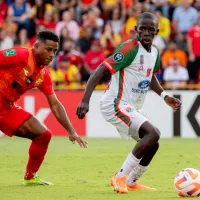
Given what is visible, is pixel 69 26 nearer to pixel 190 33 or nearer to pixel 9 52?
pixel 190 33

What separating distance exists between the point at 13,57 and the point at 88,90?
42.2 inches

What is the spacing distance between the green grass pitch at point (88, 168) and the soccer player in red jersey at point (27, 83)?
0.68 meters

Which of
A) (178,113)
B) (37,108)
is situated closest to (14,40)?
(37,108)

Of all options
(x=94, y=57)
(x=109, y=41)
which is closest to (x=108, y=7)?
(x=109, y=41)

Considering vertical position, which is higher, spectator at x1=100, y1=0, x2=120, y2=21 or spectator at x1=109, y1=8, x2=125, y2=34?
spectator at x1=100, y1=0, x2=120, y2=21

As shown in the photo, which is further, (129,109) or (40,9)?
(40,9)

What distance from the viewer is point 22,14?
23141mm

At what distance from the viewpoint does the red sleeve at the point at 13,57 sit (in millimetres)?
9438

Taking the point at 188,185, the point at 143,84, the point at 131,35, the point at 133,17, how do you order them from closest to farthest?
the point at 188,185
the point at 143,84
the point at 131,35
the point at 133,17

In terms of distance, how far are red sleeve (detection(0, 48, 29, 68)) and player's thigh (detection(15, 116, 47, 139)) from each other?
81 centimetres

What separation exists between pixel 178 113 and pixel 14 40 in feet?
20.1

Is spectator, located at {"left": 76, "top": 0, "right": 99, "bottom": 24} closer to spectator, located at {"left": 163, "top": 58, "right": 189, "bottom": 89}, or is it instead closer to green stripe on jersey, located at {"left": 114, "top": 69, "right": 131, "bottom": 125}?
spectator, located at {"left": 163, "top": 58, "right": 189, "bottom": 89}

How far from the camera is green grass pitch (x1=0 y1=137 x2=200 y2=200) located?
920 centimetres

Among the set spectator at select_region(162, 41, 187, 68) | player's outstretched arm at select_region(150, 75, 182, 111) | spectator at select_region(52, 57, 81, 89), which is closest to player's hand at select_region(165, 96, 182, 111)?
player's outstretched arm at select_region(150, 75, 182, 111)
